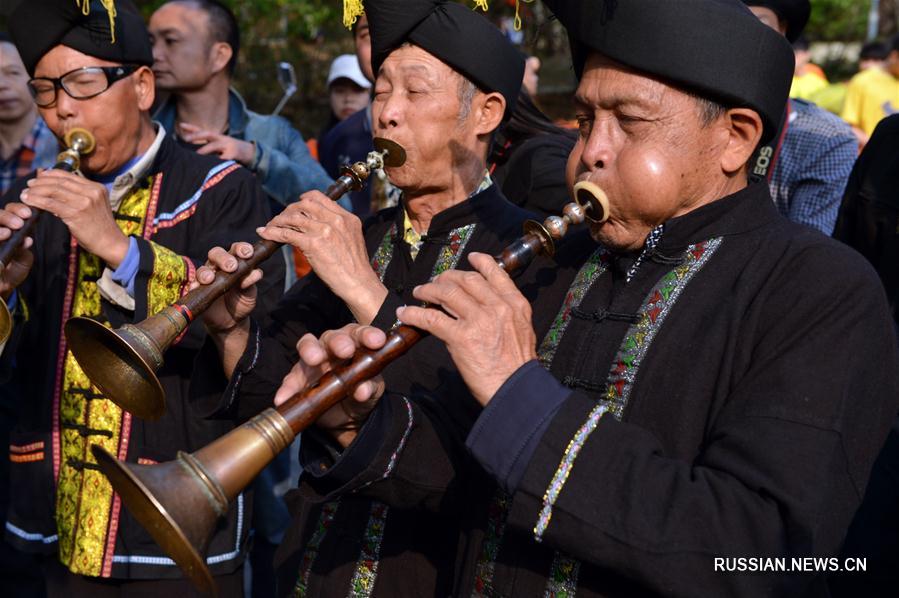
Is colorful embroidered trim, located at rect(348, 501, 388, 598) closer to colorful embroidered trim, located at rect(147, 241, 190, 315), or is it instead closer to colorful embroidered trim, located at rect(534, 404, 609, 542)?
colorful embroidered trim, located at rect(534, 404, 609, 542)

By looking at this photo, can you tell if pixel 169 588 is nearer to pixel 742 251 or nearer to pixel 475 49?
pixel 475 49

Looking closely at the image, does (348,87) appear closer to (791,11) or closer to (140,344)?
(791,11)

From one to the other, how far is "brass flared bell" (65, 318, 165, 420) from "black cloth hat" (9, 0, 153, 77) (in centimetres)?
129

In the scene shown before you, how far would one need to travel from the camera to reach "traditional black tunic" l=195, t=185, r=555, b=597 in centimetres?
264

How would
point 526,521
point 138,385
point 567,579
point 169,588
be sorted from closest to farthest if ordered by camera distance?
point 526,521 < point 567,579 < point 138,385 < point 169,588

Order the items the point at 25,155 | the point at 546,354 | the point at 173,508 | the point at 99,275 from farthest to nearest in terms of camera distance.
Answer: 1. the point at 25,155
2. the point at 99,275
3. the point at 546,354
4. the point at 173,508

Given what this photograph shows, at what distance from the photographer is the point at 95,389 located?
134 inches

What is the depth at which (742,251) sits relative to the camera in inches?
81.9

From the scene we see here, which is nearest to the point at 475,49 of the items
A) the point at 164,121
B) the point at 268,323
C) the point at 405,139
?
the point at 405,139

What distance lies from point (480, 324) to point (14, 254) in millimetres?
2102

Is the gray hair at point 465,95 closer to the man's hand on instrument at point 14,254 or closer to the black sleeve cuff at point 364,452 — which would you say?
the black sleeve cuff at point 364,452

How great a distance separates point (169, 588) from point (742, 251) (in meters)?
2.31

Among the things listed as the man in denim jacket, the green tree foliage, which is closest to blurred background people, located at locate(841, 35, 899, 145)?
the man in denim jacket

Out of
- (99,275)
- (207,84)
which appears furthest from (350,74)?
(99,275)
